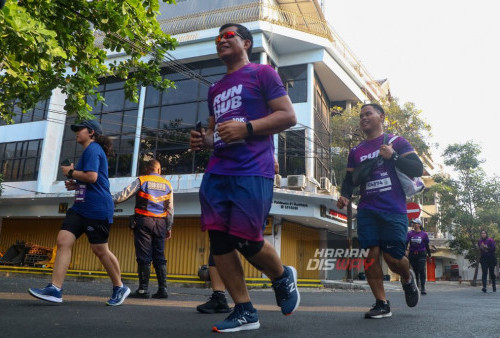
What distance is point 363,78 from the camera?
24.0m

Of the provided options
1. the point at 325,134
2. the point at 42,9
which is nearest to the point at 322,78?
the point at 325,134

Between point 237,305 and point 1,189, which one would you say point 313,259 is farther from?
point 237,305

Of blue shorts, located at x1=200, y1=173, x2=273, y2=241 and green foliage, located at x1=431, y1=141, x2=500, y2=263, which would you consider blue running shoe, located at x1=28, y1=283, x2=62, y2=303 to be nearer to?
blue shorts, located at x1=200, y1=173, x2=273, y2=241

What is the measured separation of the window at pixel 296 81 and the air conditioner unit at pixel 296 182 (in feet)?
12.5

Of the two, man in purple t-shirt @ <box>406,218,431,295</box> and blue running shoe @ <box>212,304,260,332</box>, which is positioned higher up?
man in purple t-shirt @ <box>406,218,431,295</box>

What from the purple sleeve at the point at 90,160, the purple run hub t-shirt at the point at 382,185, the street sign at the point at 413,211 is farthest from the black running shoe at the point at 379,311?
the street sign at the point at 413,211

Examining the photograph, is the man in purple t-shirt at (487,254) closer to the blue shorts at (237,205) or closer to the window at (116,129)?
the blue shorts at (237,205)

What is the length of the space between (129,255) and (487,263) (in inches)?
573

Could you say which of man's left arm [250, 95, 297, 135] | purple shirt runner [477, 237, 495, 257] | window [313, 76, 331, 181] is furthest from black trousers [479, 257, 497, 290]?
man's left arm [250, 95, 297, 135]

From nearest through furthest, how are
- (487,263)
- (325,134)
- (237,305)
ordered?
(237,305) < (487,263) < (325,134)

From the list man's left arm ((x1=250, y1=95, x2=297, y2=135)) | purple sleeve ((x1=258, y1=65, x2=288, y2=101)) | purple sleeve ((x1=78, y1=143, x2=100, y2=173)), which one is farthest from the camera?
purple sleeve ((x1=78, y1=143, x2=100, y2=173))

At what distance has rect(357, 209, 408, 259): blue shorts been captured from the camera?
12.7 ft

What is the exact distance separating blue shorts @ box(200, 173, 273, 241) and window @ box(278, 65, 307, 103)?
17685 millimetres

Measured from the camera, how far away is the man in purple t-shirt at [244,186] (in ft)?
8.07
